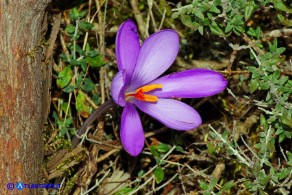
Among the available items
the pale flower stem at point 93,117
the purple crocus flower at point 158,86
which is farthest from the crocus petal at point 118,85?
the pale flower stem at point 93,117

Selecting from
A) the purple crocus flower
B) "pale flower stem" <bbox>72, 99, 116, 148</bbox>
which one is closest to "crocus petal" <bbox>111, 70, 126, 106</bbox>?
the purple crocus flower

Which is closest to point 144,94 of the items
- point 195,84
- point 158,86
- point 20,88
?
point 158,86

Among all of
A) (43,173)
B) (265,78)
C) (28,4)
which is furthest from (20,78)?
(265,78)

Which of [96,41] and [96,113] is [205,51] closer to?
[96,41]

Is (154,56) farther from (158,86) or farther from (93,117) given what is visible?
(93,117)

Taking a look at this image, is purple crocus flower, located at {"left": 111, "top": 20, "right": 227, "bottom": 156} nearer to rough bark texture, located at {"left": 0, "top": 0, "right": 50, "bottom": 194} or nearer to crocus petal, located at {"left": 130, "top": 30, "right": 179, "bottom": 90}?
crocus petal, located at {"left": 130, "top": 30, "right": 179, "bottom": 90}

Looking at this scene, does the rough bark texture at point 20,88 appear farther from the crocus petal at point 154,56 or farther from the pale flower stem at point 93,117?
the crocus petal at point 154,56
